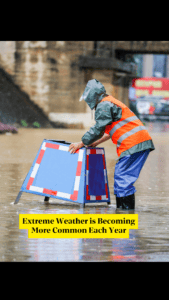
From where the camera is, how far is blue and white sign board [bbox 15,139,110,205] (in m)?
7.93

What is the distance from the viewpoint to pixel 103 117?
7367mm

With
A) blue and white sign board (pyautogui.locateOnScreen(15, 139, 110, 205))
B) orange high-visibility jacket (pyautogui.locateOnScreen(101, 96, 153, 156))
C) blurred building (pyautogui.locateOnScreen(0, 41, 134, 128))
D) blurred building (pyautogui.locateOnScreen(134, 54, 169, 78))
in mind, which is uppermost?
orange high-visibility jacket (pyautogui.locateOnScreen(101, 96, 153, 156))

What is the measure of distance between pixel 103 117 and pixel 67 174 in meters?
1.06

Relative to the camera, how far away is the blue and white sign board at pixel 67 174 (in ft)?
26.0

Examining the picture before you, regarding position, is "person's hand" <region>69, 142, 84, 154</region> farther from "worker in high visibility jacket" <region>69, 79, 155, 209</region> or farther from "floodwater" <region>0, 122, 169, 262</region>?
"floodwater" <region>0, 122, 169, 262</region>

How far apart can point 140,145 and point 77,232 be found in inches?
71.6

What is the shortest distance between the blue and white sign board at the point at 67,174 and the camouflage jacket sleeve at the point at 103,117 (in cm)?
51

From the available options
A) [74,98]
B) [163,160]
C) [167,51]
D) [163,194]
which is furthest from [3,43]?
[163,194]

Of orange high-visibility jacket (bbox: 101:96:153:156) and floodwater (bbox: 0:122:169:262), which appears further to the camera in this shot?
orange high-visibility jacket (bbox: 101:96:153:156)

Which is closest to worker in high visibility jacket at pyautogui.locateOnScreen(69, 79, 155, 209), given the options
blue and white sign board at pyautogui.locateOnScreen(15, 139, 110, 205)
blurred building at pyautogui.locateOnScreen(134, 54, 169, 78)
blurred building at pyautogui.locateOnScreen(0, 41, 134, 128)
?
blue and white sign board at pyautogui.locateOnScreen(15, 139, 110, 205)

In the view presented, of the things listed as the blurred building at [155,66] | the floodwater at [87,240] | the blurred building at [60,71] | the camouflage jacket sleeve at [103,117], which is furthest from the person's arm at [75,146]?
the blurred building at [155,66]

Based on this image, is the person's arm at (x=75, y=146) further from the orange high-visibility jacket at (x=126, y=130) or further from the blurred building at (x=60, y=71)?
the blurred building at (x=60, y=71)

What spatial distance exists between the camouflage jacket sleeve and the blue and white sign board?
1.68ft

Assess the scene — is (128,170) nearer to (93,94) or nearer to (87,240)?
(93,94)
